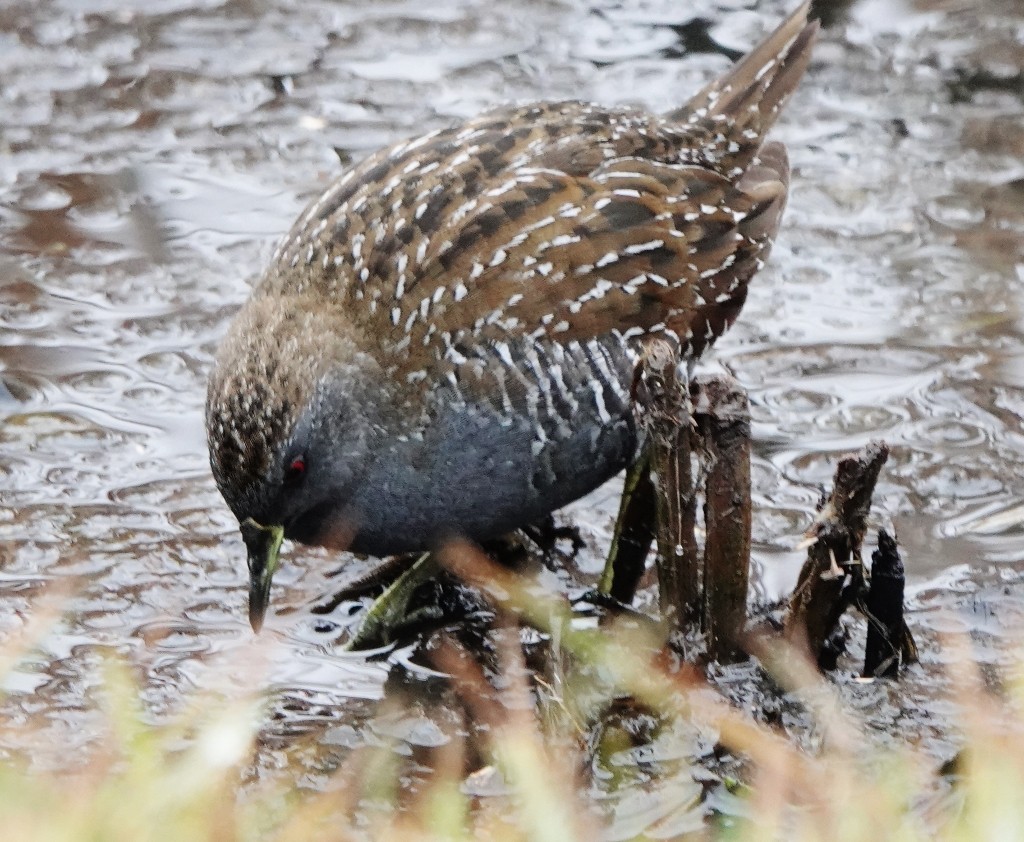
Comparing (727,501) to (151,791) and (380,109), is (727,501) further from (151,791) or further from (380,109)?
(380,109)

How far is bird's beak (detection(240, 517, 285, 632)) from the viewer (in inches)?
177

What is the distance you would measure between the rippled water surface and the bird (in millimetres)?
622

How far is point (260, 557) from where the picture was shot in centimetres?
453

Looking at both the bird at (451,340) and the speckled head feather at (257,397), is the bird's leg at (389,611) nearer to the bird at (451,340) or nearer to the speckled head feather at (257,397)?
the bird at (451,340)

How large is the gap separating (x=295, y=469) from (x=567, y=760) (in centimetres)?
108

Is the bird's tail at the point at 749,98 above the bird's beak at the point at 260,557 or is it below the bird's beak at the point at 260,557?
above

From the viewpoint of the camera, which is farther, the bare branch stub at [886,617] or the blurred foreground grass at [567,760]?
the bare branch stub at [886,617]

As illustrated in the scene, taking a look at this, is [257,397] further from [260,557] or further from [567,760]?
[567,760]

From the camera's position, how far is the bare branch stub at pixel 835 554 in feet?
13.5

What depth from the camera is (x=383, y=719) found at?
4.66 metres

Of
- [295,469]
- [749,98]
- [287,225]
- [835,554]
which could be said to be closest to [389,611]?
[295,469]

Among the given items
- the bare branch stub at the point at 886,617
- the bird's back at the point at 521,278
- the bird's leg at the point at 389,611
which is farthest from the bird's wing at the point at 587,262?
the bare branch stub at the point at 886,617

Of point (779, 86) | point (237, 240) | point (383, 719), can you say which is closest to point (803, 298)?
point (779, 86)

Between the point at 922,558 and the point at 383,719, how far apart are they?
187 cm
